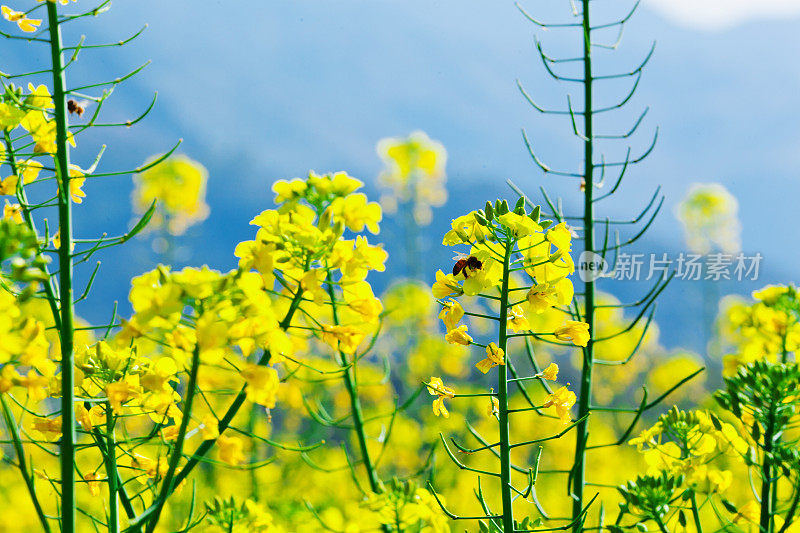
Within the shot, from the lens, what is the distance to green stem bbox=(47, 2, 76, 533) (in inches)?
43.3

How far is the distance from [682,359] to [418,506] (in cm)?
829

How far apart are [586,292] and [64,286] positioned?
Result: 127 centimetres

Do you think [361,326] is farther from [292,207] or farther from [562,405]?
[562,405]

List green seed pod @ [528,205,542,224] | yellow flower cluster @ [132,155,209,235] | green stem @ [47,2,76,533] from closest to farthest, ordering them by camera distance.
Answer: green stem @ [47,2,76,533]
green seed pod @ [528,205,542,224]
yellow flower cluster @ [132,155,209,235]

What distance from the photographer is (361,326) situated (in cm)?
129

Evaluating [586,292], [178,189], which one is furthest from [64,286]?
[178,189]

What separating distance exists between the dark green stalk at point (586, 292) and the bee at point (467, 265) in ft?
1.52

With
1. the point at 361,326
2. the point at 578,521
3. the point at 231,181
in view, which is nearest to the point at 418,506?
the point at 578,521

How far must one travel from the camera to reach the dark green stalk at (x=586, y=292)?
1.60 meters

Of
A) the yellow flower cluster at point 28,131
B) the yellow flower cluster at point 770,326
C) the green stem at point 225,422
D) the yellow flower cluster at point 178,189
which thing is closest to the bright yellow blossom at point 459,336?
the green stem at point 225,422

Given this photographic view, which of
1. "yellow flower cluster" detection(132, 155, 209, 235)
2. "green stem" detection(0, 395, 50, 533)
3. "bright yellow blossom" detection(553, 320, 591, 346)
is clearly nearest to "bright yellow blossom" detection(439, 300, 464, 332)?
"bright yellow blossom" detection(553, 320, 591, 346)

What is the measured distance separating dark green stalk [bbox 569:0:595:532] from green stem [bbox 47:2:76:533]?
3.59 ft

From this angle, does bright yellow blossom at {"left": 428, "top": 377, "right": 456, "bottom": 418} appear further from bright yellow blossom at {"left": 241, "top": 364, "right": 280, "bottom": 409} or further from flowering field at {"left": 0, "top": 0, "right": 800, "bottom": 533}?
bright yellow blossom at {"left": 241, "top": 364, "right": 280, "bottom": 409}

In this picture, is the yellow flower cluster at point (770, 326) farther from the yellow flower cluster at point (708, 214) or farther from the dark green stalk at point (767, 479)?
the yellow flower cluster at point (708, 214)
